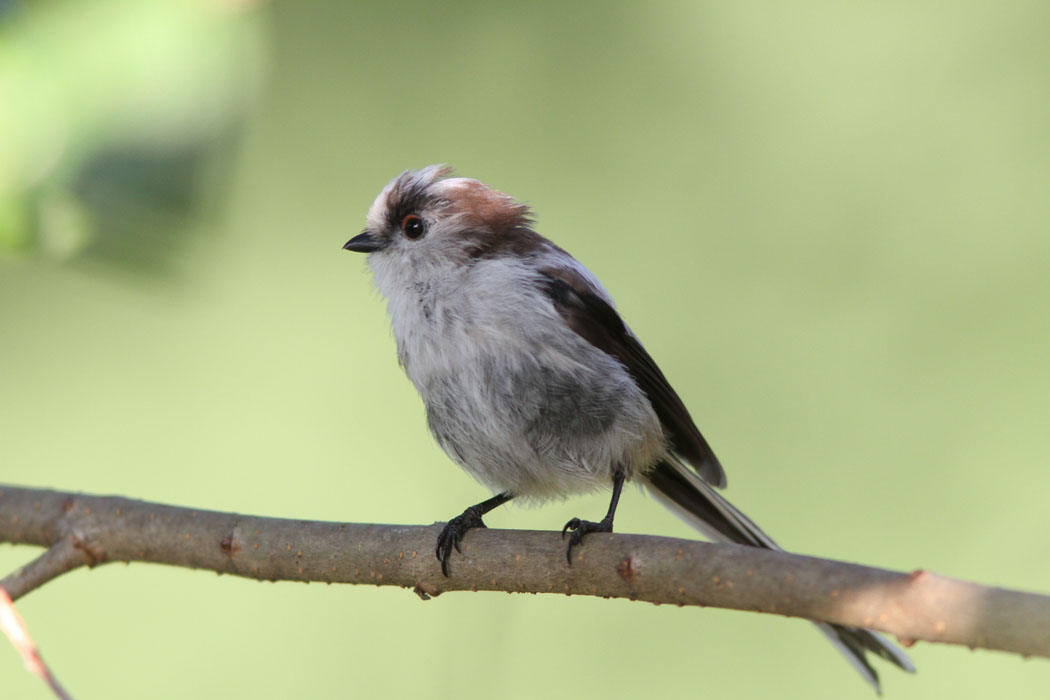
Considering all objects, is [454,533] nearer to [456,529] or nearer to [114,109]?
[456,529]

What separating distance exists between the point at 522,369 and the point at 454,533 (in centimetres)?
32

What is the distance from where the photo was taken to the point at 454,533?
5.36 ft

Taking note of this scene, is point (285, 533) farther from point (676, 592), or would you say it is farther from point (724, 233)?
point (724, 233)

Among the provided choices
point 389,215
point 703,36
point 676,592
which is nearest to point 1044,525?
point 676,592

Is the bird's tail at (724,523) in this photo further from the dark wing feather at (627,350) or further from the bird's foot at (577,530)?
the bird's foot at (577,530)

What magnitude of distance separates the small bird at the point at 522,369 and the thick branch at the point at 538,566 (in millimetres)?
112

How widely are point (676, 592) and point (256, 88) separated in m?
0.81

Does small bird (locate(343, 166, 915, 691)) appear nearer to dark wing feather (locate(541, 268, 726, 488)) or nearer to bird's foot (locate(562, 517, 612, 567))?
dark wing feather (locate(541, 268, 726, 488))

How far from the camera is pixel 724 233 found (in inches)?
137

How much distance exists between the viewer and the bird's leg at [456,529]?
155 cm

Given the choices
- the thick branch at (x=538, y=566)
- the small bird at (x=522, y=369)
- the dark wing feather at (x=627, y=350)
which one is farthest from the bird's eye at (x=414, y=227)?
the thick branch at (x=538, y=566)

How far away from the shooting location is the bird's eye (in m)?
2.00

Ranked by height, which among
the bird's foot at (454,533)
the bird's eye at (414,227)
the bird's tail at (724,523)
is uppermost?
the bird's eye at (414,227)

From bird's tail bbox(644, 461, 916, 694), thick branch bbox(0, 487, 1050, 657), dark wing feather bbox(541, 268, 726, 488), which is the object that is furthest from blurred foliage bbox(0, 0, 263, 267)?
bird's tail bbox(644, 461, 916, 694)
